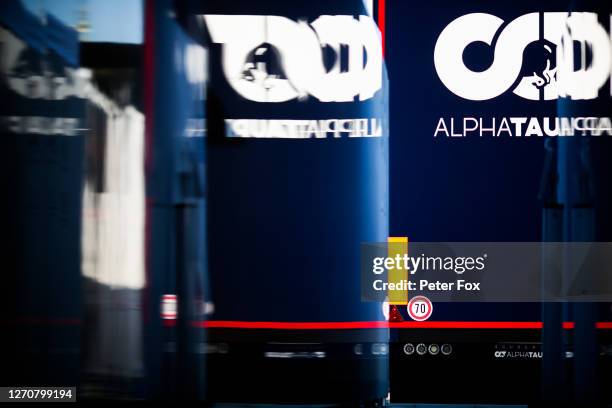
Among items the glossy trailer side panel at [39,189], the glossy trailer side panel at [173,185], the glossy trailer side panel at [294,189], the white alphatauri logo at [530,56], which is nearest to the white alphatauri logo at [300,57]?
the glossy trailer side panel at [294,189]

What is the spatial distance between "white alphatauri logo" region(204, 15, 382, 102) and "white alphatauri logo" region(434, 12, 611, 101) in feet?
1.28

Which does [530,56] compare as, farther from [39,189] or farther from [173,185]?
[39,189]

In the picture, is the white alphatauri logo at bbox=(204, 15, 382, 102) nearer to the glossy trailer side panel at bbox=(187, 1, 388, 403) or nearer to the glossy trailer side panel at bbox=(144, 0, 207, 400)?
the glossy trailer side panel at bbox=(187, 1, 388, 403)

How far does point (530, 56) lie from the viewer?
4.31 metres

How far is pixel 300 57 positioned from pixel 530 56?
116cm

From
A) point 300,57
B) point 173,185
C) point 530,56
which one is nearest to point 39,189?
point 173,185

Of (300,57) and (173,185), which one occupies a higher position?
(300,57)

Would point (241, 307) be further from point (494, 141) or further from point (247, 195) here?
point (494, 141)

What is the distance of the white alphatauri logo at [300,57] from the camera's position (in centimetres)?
430

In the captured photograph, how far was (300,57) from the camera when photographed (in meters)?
4.31

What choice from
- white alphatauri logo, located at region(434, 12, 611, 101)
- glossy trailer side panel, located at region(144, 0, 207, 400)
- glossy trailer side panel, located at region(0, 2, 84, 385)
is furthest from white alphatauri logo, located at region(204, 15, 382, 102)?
glossy trailer side panel, located at region(0, 2, 84, 385)

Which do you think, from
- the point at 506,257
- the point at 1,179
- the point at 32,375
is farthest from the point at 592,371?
the point at 1,179

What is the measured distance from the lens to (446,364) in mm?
4363

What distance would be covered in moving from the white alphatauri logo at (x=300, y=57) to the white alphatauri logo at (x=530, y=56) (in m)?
0.39
